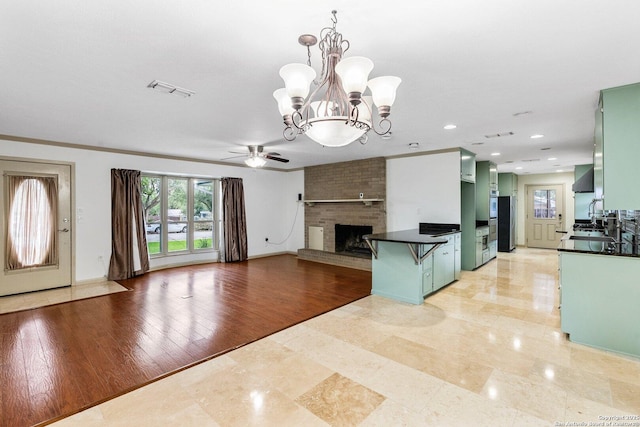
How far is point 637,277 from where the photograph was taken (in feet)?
8.58

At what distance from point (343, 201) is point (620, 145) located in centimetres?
490

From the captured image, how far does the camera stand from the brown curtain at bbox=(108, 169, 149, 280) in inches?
219

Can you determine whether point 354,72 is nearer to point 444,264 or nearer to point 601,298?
point 601,298

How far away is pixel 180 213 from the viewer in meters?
6.91

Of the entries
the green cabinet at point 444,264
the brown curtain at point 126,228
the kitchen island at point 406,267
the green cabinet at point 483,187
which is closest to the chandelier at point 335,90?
the kitchen island at point 406,267

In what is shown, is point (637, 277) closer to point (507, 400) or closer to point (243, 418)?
point (507, 400)

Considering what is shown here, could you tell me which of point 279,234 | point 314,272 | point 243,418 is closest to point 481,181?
point 314,272

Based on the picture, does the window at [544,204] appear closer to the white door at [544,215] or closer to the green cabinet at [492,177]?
the white door at [544,215]

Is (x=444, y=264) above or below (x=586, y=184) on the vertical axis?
below

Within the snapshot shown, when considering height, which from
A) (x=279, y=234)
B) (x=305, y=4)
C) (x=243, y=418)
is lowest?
(x=243, y=418)

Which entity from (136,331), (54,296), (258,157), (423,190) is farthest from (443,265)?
(54,296)

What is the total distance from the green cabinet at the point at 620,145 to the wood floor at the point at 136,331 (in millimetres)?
3040

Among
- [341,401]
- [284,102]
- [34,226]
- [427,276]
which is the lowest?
[341,401]

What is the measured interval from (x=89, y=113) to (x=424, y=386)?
173 inches
